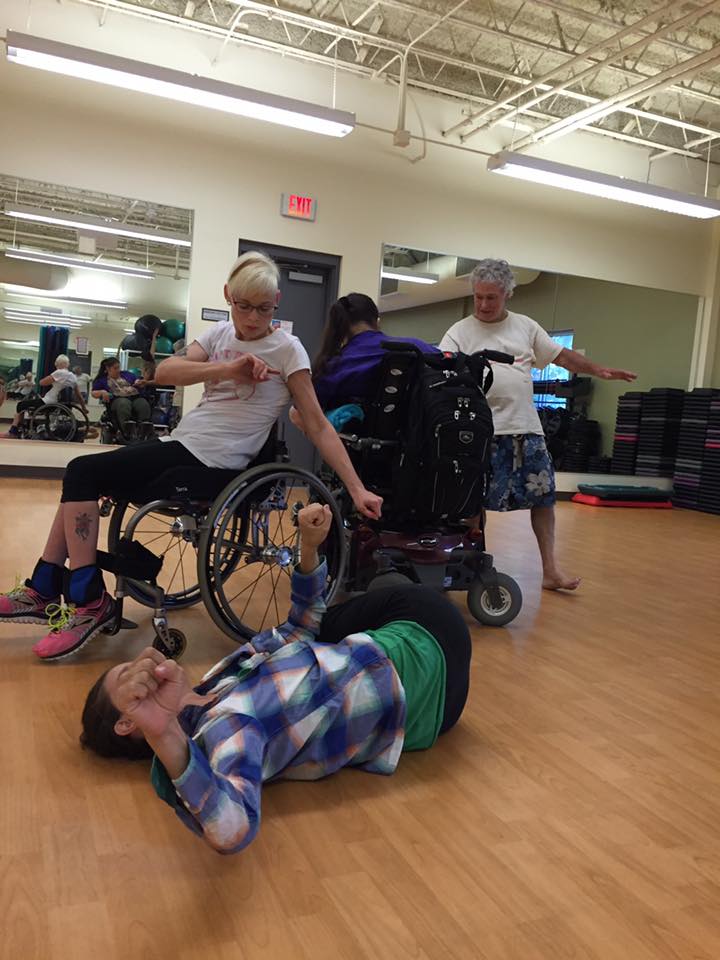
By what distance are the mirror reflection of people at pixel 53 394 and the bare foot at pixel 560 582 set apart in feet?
14.4

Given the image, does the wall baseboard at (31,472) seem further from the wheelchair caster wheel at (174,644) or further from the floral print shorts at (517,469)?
the wheelchair caster wheel at (174,644)

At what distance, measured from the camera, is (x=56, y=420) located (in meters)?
6.30

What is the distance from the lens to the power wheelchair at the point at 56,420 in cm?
621

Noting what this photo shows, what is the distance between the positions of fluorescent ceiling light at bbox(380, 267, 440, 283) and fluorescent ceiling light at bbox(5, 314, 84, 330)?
2742 millimetres

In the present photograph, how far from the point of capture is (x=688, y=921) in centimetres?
121

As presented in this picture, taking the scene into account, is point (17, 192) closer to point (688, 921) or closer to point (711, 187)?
point (688, 921)

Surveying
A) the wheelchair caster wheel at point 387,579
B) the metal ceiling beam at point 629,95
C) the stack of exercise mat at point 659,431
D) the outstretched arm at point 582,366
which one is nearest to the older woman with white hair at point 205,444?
the wheelchair caster wheel at point 387,579

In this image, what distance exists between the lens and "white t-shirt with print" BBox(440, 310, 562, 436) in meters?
3.18

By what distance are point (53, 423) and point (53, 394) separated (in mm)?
253

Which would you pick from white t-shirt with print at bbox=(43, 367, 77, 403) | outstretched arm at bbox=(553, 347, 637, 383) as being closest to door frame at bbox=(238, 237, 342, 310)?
white t-shirt with print at bbox=(43, 367, 77, 403)

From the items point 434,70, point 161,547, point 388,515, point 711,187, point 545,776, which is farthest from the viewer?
point 711,187

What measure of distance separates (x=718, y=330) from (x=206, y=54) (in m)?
6.13

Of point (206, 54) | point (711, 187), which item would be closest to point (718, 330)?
point (711, 187)

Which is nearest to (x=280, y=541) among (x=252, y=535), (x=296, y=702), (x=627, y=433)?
(x=252, y=535)
